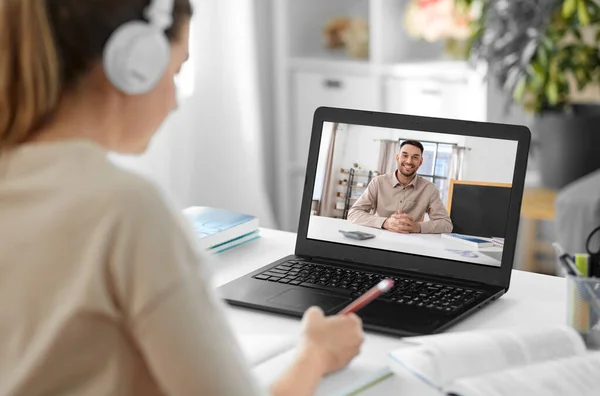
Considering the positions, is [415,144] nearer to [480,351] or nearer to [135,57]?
[480,351]

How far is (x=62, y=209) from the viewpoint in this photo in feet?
2.28

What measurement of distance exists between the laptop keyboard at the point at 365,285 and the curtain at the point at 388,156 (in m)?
0.17

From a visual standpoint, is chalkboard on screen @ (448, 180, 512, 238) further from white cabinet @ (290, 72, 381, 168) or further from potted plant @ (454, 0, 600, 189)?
white cabinet @ (290, 72, 381, 168)

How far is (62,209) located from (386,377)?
53 cm

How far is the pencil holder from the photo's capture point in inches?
46.4

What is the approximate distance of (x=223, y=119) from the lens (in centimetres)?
325

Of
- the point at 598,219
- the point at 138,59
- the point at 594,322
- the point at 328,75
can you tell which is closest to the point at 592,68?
the point at 598,219

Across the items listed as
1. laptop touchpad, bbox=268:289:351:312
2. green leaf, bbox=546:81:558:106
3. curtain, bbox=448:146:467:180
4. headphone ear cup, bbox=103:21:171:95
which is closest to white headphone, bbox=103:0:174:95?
headphone ear cup, bbox=103:21:171:95

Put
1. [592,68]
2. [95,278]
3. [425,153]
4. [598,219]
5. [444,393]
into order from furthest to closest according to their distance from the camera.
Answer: [592,68] < [598,219] < [425,153] < [444,393] < [95,278]

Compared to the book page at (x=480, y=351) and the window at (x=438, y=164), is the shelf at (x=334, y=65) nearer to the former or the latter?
the window at (x=438, y=164)

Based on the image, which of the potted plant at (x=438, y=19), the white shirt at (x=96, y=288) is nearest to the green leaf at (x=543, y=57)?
the potted plant at (x=438, y=19)

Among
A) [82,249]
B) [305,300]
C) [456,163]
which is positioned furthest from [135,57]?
[456,163]

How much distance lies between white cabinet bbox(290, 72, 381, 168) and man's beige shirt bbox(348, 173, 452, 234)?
184 centimetres

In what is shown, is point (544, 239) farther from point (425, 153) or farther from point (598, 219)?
point (425, 153)
